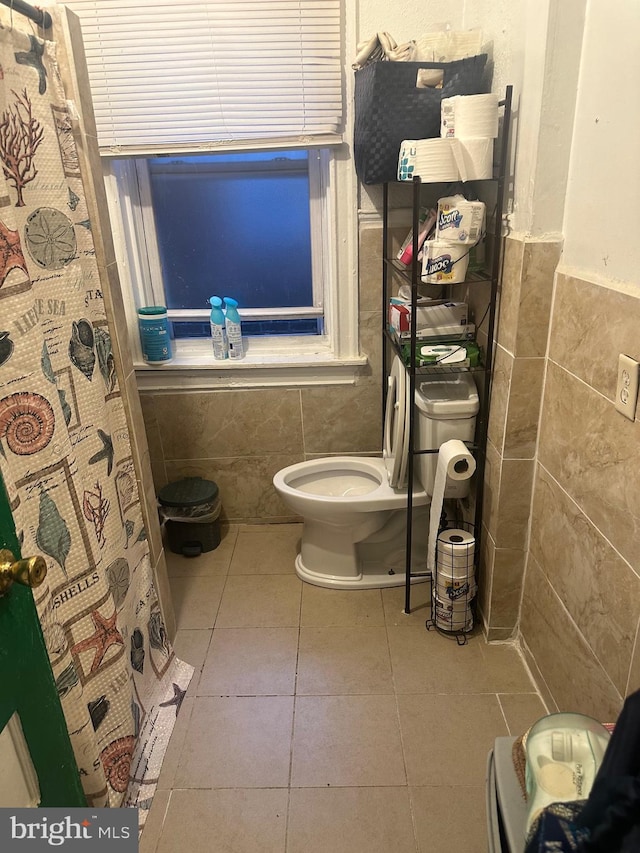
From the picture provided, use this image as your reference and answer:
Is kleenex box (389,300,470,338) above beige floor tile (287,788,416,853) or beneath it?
above

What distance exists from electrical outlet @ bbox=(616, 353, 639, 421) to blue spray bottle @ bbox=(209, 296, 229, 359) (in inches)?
62.9

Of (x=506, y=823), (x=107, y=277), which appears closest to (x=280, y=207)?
(x=107, y=277)

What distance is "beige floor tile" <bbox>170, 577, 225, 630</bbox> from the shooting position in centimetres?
209

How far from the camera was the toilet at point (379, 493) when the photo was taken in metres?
1.83

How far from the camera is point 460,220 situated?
153 cm

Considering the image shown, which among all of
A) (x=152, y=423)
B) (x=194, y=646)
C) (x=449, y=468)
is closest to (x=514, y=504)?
(x=449, y=468)

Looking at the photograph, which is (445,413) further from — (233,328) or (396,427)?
(233,328)

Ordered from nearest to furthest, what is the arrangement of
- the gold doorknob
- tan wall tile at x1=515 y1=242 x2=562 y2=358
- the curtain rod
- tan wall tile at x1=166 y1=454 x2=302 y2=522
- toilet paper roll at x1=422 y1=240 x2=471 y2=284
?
the gold doorknob < the curtain rod < tan wall tile at x1=515 y1=242 x2=562 y2=358 < toilet paper roll at x1=422 y1=240 x2=471 y2=284 < tan wall tile at x1=166 y1=454 x2=302 y2=522

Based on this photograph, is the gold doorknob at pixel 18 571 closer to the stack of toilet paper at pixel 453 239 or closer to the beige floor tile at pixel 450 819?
the beige floor tile at pixel 450 819

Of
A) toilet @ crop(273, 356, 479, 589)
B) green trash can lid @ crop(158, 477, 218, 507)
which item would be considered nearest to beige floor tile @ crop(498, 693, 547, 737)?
toilet @ crop(273, 356, 479, 589)

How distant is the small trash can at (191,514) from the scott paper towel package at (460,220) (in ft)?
4.63

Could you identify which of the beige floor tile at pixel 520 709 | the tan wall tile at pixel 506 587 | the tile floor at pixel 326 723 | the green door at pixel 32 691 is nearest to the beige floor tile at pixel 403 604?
the tile floor at pixel 326 723

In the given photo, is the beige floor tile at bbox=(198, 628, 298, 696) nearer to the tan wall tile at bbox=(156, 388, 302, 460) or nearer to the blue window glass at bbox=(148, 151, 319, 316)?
the tan wall tile at bbox=(156, 388, 302, 460)

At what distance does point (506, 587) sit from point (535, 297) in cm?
91
